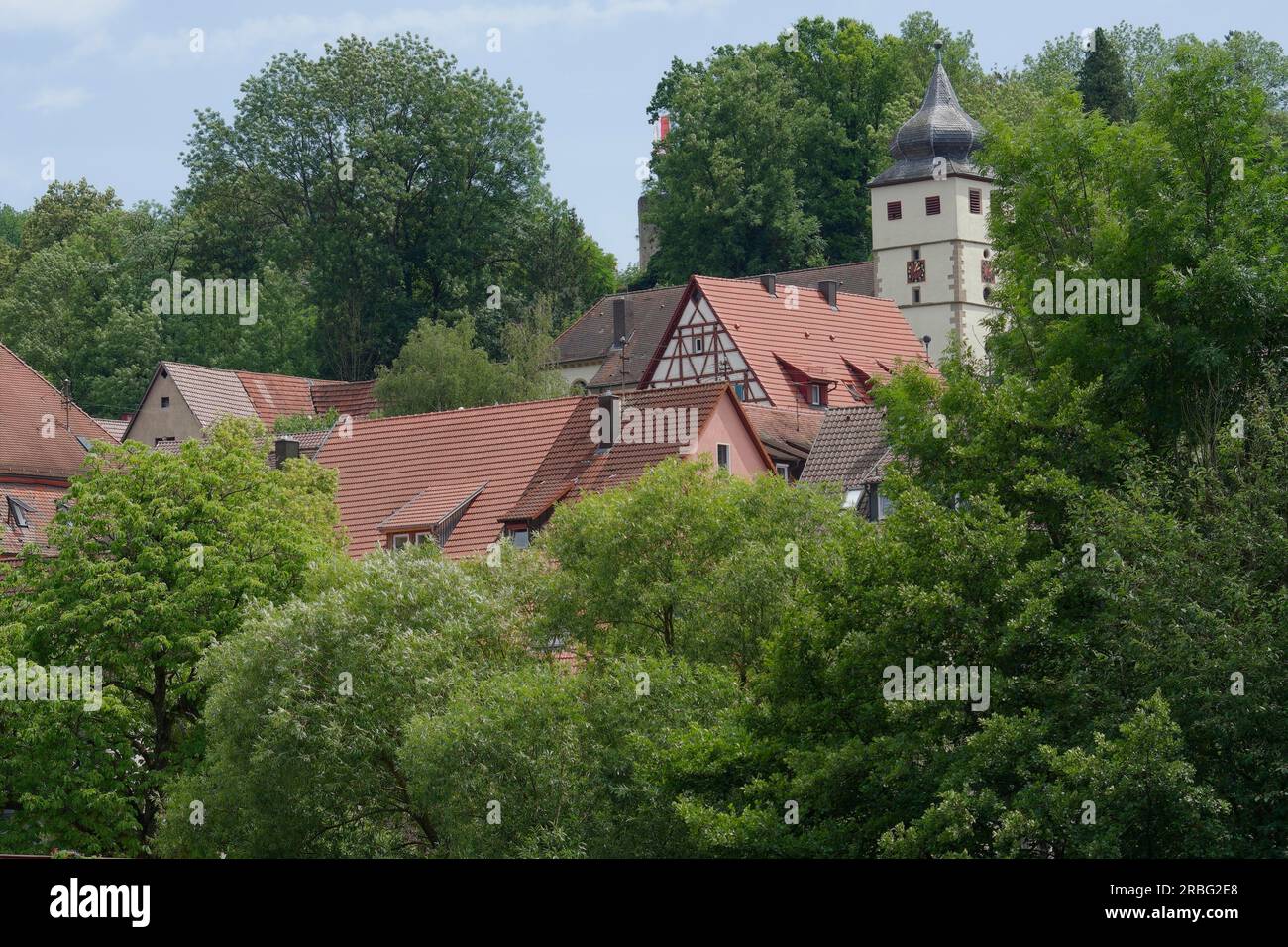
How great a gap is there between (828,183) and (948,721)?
65.1 meters

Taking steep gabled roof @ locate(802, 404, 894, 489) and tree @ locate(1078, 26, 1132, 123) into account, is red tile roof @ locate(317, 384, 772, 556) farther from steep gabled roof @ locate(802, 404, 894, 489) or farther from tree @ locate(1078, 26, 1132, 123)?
tree @ locate(1078, 26, 1132, 123)

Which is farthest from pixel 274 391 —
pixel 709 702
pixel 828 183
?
pixel 709 702

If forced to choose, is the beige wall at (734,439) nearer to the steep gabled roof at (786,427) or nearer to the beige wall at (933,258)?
the steep gabled roof at (786,427)

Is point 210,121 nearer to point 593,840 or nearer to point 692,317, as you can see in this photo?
point 692,317

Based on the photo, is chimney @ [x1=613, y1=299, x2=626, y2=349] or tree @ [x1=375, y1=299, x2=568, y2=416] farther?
chimney @ [x1=613, y1=299, x2=626, y2=349]

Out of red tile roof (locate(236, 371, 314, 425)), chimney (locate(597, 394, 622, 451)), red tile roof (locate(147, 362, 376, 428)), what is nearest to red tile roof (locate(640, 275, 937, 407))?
red tile roof (locate(147, 362, 376, 428))

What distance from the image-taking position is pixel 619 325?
78.2 meters

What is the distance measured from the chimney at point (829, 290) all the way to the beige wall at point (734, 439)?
24583 millimetres

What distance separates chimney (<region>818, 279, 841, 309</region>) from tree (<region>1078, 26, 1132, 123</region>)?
1731 cm

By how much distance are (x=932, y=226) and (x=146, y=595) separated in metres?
48.9

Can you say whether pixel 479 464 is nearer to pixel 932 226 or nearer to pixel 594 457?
pixel 594 457

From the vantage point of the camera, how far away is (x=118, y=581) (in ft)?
121

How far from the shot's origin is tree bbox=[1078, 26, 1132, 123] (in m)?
83.5

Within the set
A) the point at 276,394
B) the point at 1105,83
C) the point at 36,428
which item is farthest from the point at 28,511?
the point at 1105,83
